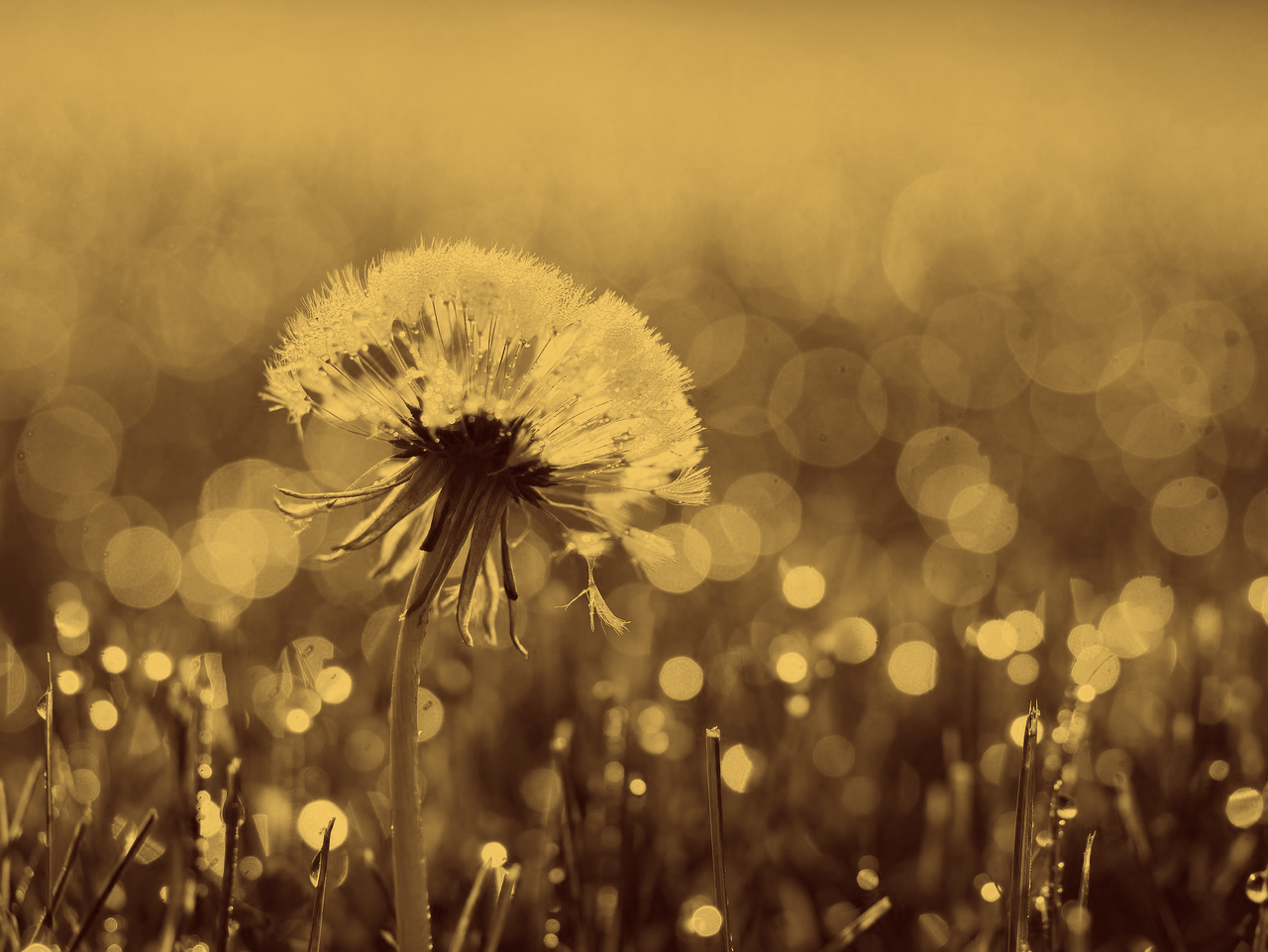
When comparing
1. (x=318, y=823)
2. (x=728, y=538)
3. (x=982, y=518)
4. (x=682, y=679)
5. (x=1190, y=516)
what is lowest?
(x=318, y=823)

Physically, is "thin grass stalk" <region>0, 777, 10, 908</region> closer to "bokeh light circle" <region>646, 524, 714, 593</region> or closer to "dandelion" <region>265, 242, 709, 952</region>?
"dandelion" <region>265, 242, 709, 952</region>

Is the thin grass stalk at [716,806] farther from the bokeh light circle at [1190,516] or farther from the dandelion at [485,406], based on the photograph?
the bokeh light circle at [1190,516]

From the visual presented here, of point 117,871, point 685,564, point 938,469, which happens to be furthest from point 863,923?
point 938,469

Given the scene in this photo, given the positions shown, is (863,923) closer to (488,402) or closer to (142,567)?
(488,402)

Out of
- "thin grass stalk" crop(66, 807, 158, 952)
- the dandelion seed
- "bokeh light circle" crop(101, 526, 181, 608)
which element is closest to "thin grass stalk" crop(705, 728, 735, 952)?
the dandelion seed

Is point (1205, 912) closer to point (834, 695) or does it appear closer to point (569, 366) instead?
point (834, 695)

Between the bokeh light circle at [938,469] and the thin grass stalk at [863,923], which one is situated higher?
the bokeh light circle at [938,469]

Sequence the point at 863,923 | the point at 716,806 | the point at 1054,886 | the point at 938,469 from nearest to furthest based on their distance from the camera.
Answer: the point at 716,806
the point at 1054,886
the point at 863,923
the point at 938,469

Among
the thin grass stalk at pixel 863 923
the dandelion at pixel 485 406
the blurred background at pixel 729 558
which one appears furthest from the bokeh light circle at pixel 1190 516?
the dandelion at pixel 485 406

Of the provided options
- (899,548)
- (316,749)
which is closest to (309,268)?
(899,548)
